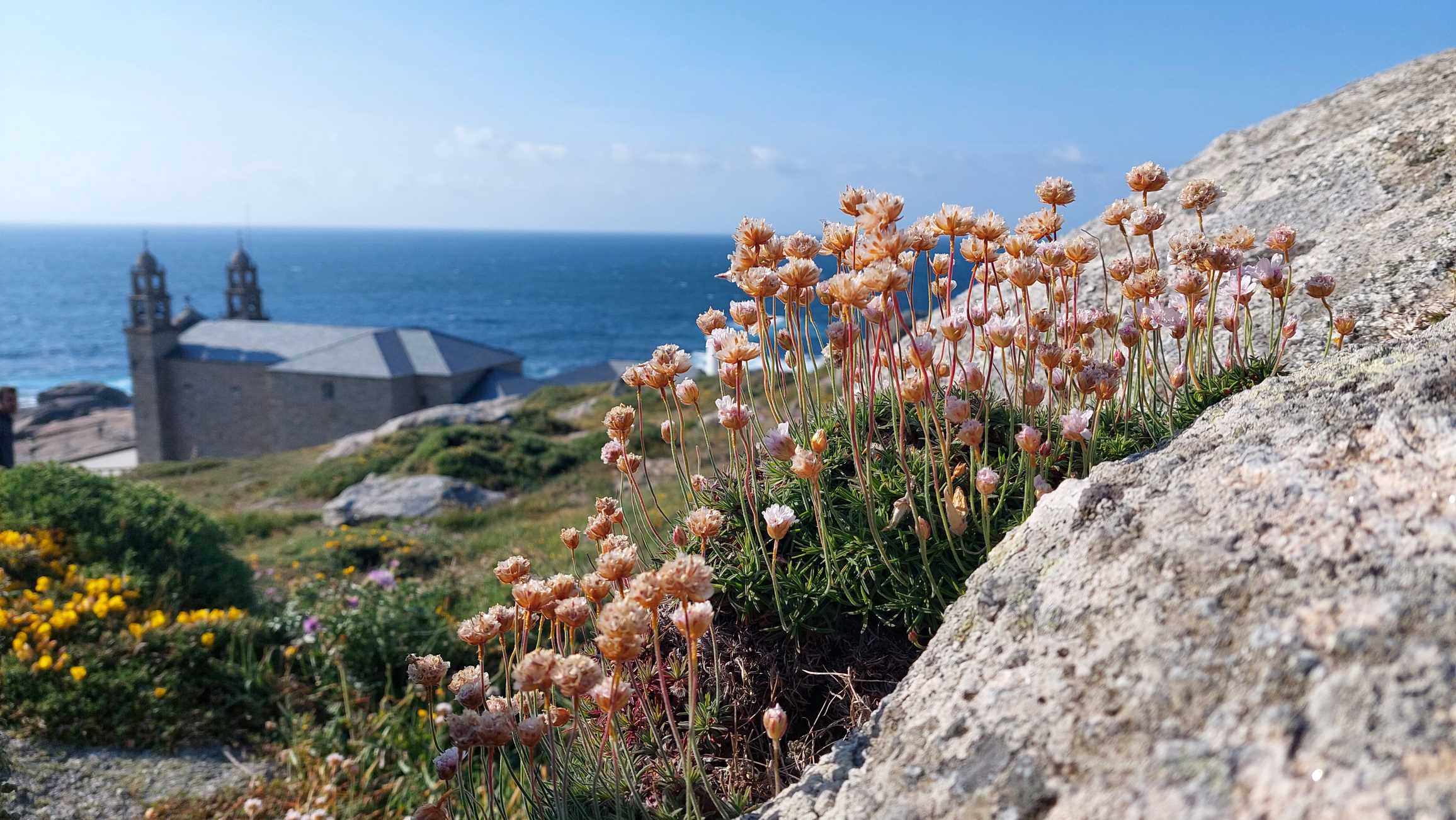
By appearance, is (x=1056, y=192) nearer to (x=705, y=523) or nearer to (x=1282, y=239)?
(x=1282, y=239)

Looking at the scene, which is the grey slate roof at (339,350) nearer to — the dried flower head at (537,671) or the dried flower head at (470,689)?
the dried flower head at (470,689)

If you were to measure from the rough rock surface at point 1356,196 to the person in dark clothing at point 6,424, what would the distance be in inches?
428

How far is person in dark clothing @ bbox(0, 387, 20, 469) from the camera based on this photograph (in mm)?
9570

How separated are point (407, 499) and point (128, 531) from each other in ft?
29.3

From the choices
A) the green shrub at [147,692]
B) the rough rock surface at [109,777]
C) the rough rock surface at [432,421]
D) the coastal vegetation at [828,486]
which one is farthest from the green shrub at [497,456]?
the coastal vegetation at [828,486]

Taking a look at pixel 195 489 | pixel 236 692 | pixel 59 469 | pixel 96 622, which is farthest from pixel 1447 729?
A: pixel 195 489

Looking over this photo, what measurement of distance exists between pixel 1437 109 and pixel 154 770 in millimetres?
7116

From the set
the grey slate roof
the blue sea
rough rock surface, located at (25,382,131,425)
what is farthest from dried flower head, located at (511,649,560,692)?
rough rock surface, located at (25,382,131,425)

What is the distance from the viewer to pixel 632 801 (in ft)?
6.19

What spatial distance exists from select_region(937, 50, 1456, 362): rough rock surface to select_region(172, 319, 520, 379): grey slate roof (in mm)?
47295

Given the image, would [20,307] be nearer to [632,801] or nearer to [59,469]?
[59,469]

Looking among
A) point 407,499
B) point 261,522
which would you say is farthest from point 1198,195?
point 261,522

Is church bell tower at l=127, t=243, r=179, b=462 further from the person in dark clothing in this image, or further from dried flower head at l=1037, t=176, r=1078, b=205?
dried flower head at l=1037, t=176, r=1078, b=205

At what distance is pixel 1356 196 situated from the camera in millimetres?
3557
